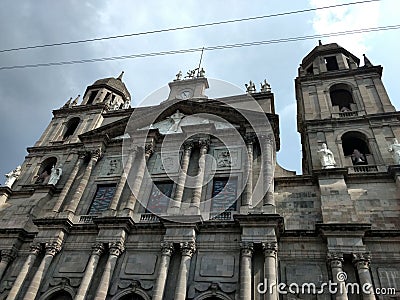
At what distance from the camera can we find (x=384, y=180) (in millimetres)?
15859

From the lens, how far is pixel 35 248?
15.9m

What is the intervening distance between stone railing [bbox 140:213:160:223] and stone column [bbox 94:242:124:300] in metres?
1.74

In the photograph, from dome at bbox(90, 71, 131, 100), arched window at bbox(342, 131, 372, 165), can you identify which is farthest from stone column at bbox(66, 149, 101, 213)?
arched window at bbox(342, 131, 372, 165)

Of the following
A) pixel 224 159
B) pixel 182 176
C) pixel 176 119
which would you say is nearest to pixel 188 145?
pixel 224 159

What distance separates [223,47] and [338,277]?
1013 cm

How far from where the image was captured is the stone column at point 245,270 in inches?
468

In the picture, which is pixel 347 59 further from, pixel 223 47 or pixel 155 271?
pixel 155 271

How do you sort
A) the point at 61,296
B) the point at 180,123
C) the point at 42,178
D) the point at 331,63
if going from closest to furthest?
the point at 61,296 → the point at 180,123 → the point at 42,178 → the point at 331,63

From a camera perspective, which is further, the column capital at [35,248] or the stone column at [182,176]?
the stone column at [182,176]

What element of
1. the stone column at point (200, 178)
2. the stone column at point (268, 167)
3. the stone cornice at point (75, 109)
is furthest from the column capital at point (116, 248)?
the stone cornice at point (75, 109)

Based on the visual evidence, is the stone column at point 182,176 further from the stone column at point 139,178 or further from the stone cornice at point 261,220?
the stone cornice at point 261,220

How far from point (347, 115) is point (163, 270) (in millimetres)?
15494

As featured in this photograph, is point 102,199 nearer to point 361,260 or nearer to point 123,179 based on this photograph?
point 123,179

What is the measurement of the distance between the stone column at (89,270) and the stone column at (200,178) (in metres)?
4.88
